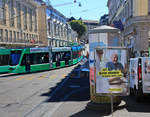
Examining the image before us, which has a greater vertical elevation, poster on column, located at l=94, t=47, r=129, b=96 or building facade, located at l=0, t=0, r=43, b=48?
building facade, located at l=0, t=0, r=43, b=48

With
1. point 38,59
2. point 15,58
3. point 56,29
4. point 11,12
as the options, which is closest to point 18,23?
point 11,12

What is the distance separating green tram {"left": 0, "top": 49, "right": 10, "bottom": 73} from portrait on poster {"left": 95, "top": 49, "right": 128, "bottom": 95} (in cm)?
1926

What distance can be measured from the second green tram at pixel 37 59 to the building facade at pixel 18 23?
51.0ft

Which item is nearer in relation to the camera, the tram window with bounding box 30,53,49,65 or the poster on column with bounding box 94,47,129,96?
the poster on column with bounding box 94,47,129,96

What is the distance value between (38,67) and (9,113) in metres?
17.1

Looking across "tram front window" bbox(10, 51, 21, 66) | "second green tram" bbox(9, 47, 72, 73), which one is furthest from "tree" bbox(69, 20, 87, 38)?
"tram front window" bbox(10, 51, 21, 66)

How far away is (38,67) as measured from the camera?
2502 cm

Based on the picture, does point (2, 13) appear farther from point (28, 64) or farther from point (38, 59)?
point (28, 64)

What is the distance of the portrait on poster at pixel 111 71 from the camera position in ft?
21.4

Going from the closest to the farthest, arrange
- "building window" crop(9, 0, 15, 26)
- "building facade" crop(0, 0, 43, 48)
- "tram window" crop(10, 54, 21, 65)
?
"tram window" crop(10, 54, 21, 65), "building facade" crop(0, 0, 43, 48), "building window" crop(9, 0, 15, 26)

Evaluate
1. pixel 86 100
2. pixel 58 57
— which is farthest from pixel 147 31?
pixel 86 100

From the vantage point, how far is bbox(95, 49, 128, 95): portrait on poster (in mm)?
6520

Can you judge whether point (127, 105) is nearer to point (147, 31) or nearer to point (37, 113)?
point (37, 113)

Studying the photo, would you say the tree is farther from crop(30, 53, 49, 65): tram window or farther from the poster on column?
the poster on column
